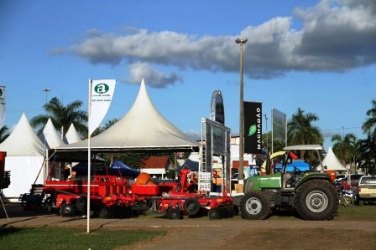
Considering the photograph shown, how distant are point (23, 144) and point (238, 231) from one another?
881 inches

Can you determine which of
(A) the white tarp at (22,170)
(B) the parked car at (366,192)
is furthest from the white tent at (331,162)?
(A) the white tarp at (22,170)

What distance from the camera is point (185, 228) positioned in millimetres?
16281

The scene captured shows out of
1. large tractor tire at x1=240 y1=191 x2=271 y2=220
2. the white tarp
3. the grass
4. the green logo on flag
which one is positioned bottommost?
the grass

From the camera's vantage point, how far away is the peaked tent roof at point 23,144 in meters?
34.5

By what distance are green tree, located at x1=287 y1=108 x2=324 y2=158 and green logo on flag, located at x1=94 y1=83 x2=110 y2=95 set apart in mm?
64457

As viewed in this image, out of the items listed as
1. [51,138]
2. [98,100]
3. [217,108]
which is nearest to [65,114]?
[51,138]

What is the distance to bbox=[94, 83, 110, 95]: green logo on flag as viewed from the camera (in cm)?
1535

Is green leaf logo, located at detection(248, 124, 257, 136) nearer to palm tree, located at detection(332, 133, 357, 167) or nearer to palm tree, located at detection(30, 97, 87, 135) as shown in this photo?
palm tree, located at detection(30, 97, 87, 135)

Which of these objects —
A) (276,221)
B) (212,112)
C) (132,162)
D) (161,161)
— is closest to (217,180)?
(212,112)

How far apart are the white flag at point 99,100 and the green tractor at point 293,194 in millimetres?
6206

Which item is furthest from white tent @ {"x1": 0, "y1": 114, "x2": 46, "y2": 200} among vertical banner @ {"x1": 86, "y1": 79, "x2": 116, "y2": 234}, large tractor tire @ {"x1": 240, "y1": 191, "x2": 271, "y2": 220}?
vertical banner @ {"x1": 86, "y1": 79, "x2": 116, "y2": 234}

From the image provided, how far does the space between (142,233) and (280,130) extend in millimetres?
Answer: 25179

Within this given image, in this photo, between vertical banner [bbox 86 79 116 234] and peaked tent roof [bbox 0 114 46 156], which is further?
peaked tent roof [bbox 0 114 46 156]

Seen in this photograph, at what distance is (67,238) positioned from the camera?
1390cm
